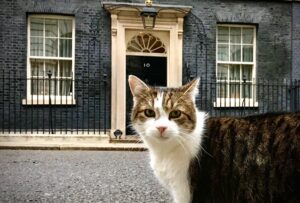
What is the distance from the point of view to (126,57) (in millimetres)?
13508

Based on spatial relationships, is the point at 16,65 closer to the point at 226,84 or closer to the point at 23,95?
the point at 23,95

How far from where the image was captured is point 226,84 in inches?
532

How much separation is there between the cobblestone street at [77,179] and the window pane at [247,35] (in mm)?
7231

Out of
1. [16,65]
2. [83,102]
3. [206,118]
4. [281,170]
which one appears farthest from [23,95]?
[281,170]

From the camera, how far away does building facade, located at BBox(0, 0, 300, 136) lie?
12.7 meters

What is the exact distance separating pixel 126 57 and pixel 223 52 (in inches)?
123

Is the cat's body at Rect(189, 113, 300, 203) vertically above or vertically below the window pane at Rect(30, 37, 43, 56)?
below

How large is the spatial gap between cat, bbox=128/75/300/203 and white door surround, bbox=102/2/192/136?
953 cm

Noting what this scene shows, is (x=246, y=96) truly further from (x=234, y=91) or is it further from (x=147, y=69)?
(x=147, y=69)

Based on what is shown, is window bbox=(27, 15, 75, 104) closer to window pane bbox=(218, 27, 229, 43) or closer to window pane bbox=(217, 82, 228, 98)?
window pane bbox=(217, 82, 228, 98)

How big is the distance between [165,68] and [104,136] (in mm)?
3315

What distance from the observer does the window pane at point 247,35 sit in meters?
14.4

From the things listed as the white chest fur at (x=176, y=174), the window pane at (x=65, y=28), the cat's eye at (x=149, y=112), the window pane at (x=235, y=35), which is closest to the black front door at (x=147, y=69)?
the window pane at (x=65, y=28)

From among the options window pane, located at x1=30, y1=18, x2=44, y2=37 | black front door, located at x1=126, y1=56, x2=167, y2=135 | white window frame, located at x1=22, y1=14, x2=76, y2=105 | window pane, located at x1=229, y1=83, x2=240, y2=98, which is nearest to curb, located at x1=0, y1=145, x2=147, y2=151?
white window frame, located at x1=22, y1=14, x2=76, y2=105
